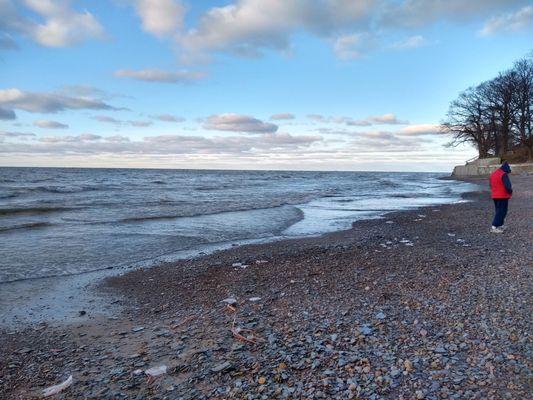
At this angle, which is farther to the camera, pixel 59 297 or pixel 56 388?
pixel 59 297

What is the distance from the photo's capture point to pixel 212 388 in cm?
349

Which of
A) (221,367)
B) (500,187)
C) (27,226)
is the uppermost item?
(500,187)

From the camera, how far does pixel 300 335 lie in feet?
14.5

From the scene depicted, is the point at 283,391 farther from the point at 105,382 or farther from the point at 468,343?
the point at 468,343

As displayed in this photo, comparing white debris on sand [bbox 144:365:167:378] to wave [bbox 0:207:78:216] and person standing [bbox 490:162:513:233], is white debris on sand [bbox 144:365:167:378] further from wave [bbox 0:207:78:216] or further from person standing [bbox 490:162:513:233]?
wave [bbox 0:207:78:216]

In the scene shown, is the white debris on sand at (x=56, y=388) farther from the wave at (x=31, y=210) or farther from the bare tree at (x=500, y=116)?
the bare tree at (x=500, y=116)

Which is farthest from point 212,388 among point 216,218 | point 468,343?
point 216,218

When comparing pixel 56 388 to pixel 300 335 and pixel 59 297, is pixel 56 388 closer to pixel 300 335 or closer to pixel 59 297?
pixel 300 335

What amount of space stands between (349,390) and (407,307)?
7.10 feet

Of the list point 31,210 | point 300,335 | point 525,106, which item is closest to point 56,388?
point 300,335

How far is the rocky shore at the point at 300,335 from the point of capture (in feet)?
11.3

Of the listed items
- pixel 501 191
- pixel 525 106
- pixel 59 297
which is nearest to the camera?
pixel 59 297

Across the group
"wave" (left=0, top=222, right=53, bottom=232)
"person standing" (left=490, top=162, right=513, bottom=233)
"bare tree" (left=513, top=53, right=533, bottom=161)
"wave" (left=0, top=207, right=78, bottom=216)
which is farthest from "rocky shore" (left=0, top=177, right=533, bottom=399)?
"bare tree" (left=513, top=53, right=533, bottom=161)

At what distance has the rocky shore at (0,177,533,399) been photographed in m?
3.46
